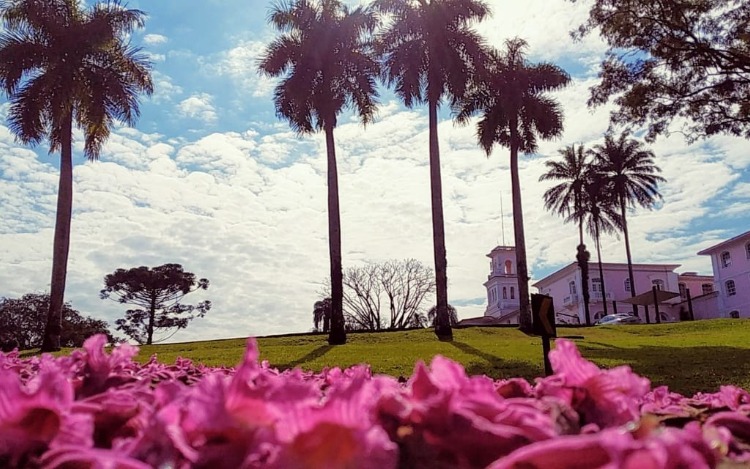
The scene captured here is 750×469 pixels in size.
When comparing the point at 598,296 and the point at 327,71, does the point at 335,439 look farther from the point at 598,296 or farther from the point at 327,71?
the point at 598,296

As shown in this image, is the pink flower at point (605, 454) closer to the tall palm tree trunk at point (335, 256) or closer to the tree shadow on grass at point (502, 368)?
the tree shadow on grass at point (502, 368)

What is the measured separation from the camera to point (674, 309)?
49250 mm

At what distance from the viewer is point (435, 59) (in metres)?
19.0

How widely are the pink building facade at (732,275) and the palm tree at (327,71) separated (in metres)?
33.4

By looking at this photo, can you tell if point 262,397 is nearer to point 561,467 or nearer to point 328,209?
point 561,467

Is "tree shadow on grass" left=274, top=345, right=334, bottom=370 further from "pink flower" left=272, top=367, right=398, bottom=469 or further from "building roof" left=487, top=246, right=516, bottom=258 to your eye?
"building roof" left=487, top=246, right=516, bottom=258

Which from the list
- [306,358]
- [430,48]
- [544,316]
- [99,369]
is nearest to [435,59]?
[430,48]

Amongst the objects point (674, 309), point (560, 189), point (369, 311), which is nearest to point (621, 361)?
point (369, 311)

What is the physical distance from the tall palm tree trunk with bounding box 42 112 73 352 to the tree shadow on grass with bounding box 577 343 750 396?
552 inches

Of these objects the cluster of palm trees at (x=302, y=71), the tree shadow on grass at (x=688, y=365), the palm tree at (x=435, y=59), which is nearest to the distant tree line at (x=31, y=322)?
the cluster of palm trees at (x=302, y=71)

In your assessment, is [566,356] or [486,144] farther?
[486,144]

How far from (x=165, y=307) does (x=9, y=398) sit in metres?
44.9

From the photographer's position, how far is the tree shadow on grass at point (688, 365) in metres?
8.13

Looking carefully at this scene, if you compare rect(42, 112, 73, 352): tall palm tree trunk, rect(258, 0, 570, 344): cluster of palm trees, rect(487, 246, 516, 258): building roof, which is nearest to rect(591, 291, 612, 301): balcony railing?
rect(487, 246, 516, 258): building roof
